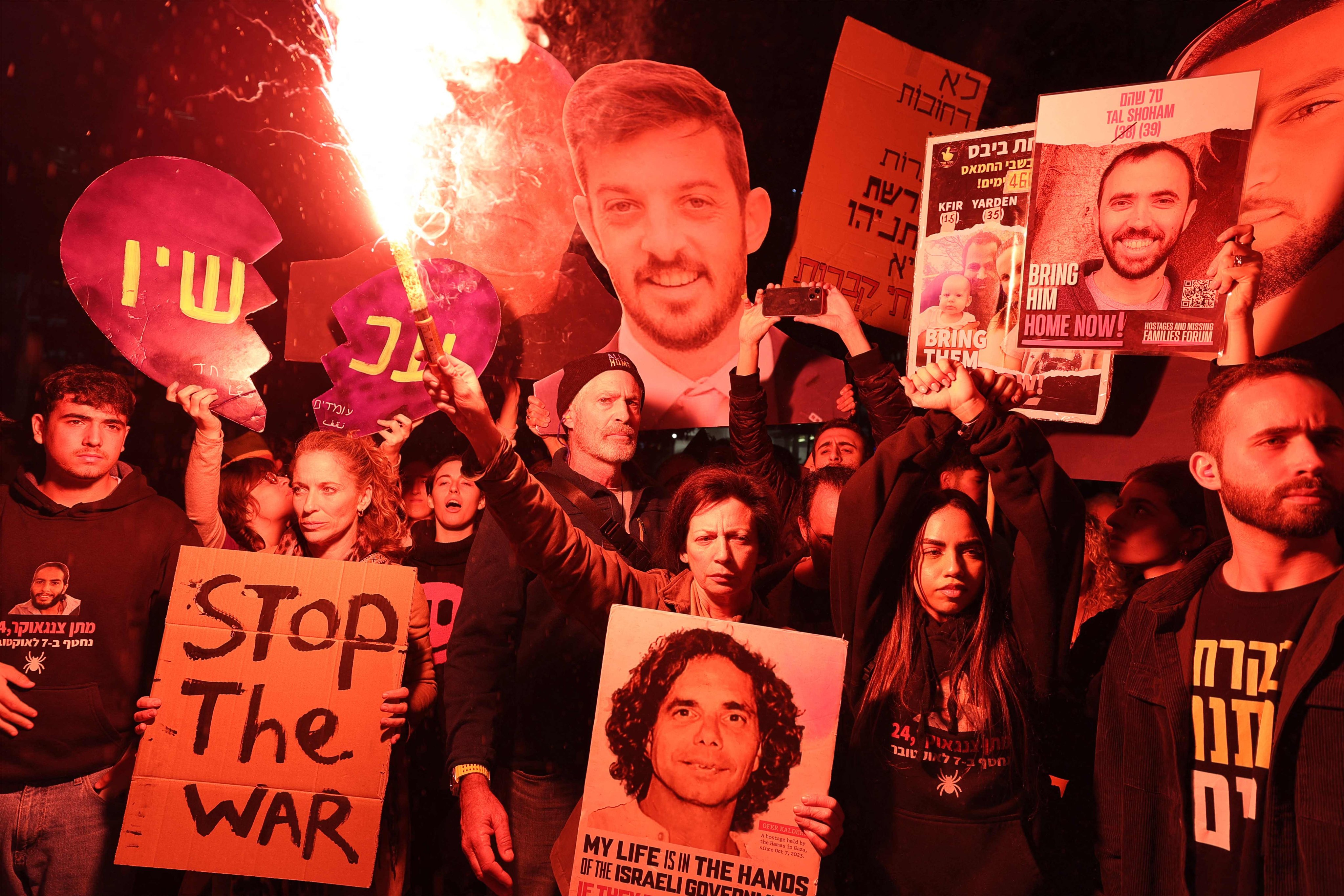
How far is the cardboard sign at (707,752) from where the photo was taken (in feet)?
7.95

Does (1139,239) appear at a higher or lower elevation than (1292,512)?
higher

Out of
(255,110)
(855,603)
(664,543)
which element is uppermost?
(255,110)

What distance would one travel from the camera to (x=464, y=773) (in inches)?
105

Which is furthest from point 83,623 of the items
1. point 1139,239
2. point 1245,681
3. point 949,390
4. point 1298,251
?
point 1298,251

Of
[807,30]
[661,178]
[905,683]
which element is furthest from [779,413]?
[807,30]

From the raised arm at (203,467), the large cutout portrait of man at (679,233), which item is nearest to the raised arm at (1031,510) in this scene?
the large cutout portrait of man at (679,233)

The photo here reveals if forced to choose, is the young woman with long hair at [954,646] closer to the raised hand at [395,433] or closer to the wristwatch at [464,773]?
the wristwatch at [464,773]

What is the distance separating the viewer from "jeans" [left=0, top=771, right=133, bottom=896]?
281cm

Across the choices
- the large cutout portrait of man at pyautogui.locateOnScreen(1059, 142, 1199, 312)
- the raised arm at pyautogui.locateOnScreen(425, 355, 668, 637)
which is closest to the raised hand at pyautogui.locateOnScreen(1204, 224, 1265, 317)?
the large cutout portrait of man at pyautogui.locateOnScreen(1059, 142, 1199, 312)

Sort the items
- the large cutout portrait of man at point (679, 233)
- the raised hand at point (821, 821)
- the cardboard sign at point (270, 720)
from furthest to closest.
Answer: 1. the large cutout portrait of man at point (679, 233)
2. the cardboard sign at point (270, 720)
3. the raised hand at point (821, 821)

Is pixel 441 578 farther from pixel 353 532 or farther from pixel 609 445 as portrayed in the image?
pixel 609 445

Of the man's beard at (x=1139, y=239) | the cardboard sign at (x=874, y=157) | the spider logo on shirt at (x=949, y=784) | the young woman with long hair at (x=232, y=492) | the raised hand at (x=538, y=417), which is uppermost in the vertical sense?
the cardboard sign at (x=874, y=157)

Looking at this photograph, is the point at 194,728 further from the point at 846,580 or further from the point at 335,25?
the point at 335,25

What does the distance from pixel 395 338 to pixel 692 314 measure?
116 centimetres
